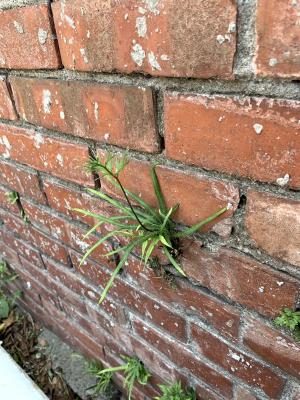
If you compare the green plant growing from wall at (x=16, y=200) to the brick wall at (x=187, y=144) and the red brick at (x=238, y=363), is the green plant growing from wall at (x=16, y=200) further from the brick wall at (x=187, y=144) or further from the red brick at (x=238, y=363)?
the red brick at (x=238, y=363)

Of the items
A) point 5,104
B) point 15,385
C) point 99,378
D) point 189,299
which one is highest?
point 5,104

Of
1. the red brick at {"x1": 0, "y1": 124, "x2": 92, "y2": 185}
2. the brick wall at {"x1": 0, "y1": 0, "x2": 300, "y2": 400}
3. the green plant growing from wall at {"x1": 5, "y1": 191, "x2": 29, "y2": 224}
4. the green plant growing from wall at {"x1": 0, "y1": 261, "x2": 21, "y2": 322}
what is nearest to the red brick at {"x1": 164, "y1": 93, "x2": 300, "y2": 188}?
the brick wall at {"x1": 0, "y1": 0, "x2": 300, "y2": 400}

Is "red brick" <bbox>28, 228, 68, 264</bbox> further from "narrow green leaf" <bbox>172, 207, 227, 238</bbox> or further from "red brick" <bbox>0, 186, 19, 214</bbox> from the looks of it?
"narrow green leaf" <bbox>172, 207, 227, 238</bbox>

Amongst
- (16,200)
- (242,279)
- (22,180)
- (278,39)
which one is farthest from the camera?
(16,200)

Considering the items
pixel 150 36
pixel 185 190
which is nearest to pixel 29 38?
pixel 150 36

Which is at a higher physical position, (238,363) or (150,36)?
(150,36)

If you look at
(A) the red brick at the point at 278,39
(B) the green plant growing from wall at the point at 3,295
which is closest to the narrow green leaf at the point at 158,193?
(A) the red brick at the point at 278,39

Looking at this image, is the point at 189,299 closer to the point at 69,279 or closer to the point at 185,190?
the point at 185,190
